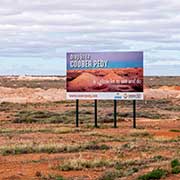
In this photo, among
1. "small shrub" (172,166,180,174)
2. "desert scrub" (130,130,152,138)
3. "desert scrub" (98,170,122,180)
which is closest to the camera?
"small shrub" (172,166,180,174)

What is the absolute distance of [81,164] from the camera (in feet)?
65.2

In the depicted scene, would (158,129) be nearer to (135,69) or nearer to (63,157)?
(135,69)

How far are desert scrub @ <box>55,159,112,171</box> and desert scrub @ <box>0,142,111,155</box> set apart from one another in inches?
151

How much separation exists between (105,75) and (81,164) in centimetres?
1683

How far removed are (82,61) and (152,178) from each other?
21.5 metres

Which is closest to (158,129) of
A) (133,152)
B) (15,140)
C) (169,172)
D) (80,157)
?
(15,140)

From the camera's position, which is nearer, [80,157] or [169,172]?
[169,172]

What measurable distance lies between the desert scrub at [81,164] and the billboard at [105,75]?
15581 mm

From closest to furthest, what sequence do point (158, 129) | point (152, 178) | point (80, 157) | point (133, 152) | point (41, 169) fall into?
point (152, 178), point (41, 169), point (80, 157), point (133, 152), point (158, 129)

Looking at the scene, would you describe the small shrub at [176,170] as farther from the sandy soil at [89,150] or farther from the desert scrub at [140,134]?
A: the desert scrub at [140,134]

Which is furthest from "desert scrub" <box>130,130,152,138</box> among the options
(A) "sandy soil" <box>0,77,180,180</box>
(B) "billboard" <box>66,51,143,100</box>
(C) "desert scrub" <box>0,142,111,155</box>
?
(C) "desert scrub" <box>0,142,111,155</box>

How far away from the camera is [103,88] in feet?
120

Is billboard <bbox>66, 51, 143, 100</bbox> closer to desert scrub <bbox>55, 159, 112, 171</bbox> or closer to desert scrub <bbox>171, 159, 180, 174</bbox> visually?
desert scrub <bbox>55, 159, 112, 171</bbox>

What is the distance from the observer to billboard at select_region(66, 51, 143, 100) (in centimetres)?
3594
